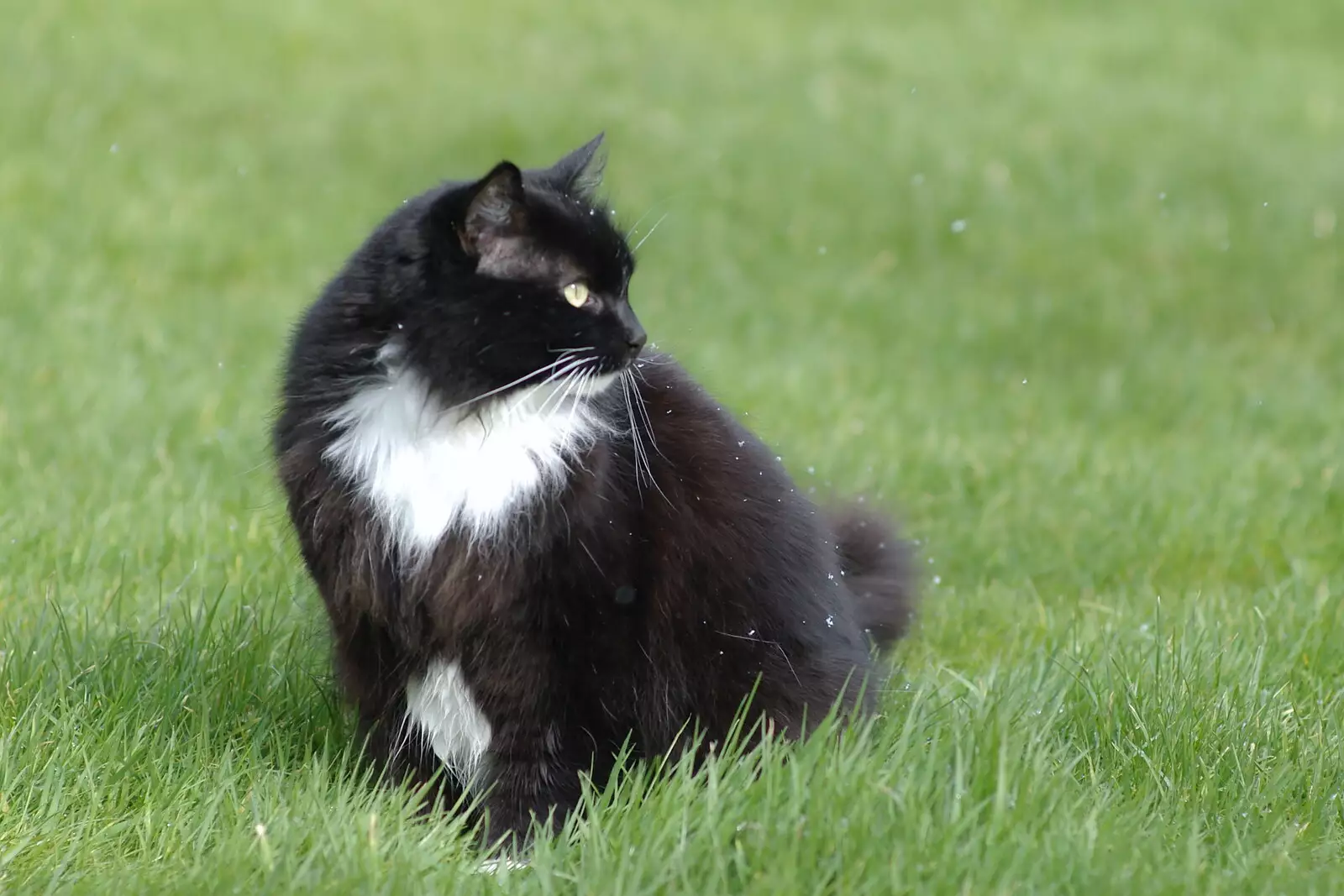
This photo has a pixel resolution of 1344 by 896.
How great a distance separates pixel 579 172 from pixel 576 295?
380 millimetres

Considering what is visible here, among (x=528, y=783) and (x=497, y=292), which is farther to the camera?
(x=528, y=783)

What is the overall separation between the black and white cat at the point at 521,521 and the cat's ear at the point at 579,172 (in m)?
0.01

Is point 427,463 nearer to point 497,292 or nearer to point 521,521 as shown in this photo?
point 521,521

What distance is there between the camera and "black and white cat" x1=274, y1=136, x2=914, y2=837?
10.0 ft

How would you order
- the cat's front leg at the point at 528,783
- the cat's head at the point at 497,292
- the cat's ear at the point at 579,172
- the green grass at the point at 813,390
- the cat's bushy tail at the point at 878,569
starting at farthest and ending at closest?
the cat's bushy tail at the point at 878,569
the cat's ear at the point at 579,172
the cat's front leg at the point at 528,783
the cat's head at the point at 497,292
the green grass at the point at 813,390

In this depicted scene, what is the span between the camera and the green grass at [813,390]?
9.50 ft

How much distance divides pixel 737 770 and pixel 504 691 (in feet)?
1.78

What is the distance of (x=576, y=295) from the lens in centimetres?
320

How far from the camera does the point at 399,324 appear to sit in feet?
9.99

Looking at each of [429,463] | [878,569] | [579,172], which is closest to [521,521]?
[429,463]

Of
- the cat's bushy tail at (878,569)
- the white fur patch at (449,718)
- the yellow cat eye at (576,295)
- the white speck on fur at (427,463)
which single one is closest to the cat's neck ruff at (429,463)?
the white speck on fur at (427,463)

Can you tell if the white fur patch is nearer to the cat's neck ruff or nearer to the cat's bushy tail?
the cat's neck ruff

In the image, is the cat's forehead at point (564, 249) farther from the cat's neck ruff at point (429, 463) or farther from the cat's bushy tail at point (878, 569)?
the cat's bushy tail at point (878, 569)

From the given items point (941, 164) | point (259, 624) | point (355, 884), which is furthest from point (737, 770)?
point (941, 164)
